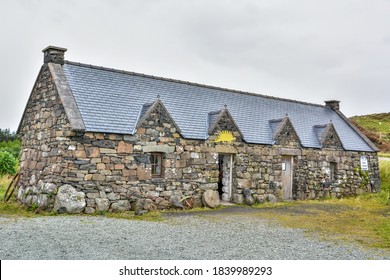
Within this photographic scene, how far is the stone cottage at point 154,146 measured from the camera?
14.3 meters

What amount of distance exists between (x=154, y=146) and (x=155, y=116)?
1.16 m

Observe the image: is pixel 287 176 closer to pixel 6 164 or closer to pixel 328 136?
pixel 328 136

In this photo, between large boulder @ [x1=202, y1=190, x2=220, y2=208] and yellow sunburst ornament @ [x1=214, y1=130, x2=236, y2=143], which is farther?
yellow sunburst ornament @ [x1=214, y1=130, x2=236, y2=143]

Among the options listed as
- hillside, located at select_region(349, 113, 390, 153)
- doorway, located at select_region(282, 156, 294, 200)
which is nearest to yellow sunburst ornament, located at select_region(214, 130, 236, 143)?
doorway, located at select_region(282, 156, 294, 200)

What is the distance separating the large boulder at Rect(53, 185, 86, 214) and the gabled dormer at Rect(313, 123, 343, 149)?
43.6 ft

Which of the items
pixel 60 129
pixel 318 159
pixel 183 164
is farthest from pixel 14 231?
pixel 318 159

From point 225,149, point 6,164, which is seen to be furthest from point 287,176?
point 6,164

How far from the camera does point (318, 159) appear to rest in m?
21.5

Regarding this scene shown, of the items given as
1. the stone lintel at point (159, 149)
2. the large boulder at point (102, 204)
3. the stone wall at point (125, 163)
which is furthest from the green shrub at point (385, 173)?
the large boulder at point (102, 204)

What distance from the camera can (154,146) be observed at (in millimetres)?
15758

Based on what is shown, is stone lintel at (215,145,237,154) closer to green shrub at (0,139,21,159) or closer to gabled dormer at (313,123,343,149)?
gabled dormer at (313,123,343,149)

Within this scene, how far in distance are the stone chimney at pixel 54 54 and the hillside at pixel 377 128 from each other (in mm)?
38399

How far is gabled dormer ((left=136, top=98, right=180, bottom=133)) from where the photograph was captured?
15.7 metres

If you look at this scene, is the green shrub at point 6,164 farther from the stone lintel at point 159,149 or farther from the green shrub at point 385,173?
the green shrub at point 385,173
